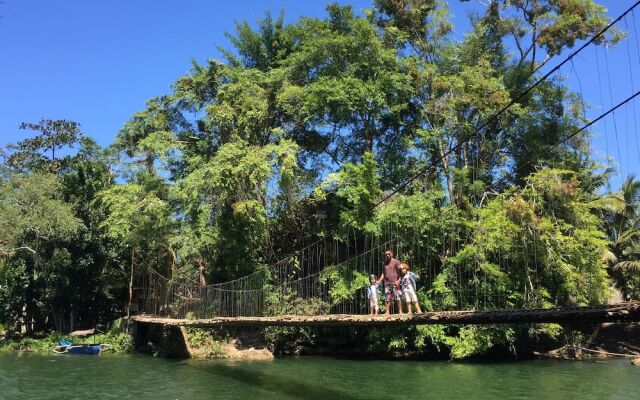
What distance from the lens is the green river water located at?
8.72 m

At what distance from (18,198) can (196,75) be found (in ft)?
21.5

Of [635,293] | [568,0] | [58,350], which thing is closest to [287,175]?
[58,350]

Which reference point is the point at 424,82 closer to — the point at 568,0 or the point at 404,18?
the point at 404,18

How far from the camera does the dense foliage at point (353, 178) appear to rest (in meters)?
13.7

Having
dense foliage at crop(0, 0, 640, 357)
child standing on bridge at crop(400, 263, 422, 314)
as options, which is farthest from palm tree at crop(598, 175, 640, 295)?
child standing on bridge at crop(400, 263, 422, 314)

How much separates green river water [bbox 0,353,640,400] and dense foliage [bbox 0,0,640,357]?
199 centimetres

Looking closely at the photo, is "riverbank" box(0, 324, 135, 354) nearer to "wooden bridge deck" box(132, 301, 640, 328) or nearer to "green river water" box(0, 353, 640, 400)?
"green river water" box(0, 353, 640, 400)

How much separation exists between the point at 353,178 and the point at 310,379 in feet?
20.4

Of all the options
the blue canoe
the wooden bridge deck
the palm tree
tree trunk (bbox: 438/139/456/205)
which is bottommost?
the blue canoe

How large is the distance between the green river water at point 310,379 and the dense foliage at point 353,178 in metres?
1.99

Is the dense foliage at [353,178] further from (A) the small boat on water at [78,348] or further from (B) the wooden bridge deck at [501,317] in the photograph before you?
(B) the wooden bridge deck at [501,317]

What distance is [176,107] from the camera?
57.5 feet

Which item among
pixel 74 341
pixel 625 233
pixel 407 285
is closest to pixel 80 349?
pixel 74 341

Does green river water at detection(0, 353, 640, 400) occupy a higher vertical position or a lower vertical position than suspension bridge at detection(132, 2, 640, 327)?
lower
